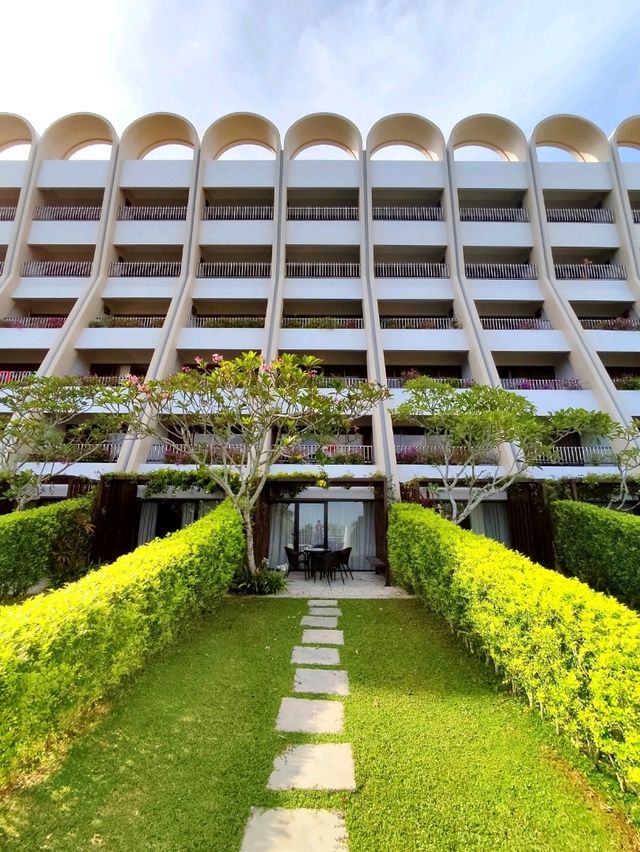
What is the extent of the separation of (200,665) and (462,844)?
11.2ft

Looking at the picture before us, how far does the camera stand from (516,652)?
3.77 m

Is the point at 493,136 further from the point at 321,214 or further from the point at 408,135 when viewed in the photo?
the point at 321,214

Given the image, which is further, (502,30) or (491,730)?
(502,30)

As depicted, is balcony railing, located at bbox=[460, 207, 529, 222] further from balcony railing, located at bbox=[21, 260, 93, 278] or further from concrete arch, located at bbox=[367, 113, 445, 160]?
balcony railing, located at bbox=[21, 260, 93, 278]

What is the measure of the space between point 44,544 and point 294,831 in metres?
8.19

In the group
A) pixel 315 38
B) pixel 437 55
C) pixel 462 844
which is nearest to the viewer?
pixel 462 844

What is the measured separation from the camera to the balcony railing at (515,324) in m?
15.6

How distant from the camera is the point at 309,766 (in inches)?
116

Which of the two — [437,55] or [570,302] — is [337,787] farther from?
[570,302]

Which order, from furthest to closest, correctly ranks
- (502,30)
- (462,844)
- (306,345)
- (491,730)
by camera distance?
(306,345), (502,30), (491,730), (462,844)

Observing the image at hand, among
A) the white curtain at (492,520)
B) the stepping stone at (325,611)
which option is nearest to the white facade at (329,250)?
the white curtain at (492,520)

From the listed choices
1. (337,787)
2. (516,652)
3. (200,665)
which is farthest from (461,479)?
(337,787)

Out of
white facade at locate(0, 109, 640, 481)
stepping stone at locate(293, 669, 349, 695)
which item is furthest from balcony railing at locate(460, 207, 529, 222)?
stepping stone at locate(293, 669, 349, 695)

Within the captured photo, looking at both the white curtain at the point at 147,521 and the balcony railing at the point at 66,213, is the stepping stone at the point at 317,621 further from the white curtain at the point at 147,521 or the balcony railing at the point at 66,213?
the balcony railing at the point at 66,213
